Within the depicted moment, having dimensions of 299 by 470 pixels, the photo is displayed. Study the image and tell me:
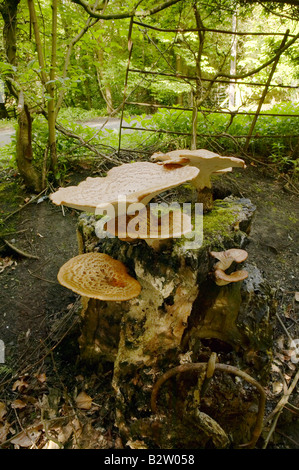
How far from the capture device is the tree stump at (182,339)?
2.03 meters

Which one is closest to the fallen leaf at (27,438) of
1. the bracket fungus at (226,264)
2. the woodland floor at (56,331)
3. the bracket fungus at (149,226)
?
the woodland floor at (56,331)

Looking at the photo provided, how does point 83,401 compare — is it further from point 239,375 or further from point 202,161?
point 202,161

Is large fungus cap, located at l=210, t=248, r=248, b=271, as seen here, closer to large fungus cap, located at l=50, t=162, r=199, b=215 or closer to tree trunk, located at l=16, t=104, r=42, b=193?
large fungus cap, located at l=50, t=162, r=199, b=215

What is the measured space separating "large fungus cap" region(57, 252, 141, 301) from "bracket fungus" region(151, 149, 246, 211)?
2.92 ft

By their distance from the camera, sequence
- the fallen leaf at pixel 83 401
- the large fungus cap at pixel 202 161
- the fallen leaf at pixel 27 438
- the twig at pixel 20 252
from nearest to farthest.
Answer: the large fungus cap at pixel 202 161, the fallen leaf at pixel 27 438, the fallen leaf at pixel 83 401, the twig at pixel 20 252

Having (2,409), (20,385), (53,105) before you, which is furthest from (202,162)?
(53,105)

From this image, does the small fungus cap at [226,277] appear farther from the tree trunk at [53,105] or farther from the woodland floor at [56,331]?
the tree trunk at [53,105]

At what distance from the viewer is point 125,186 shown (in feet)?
6.04

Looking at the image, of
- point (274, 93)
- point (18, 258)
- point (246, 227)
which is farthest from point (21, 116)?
point (274, 93)

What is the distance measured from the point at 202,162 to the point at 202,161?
0.05 meters

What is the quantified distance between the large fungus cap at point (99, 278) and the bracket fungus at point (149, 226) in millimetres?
334

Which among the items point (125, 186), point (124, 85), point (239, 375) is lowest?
point (239, 375)
